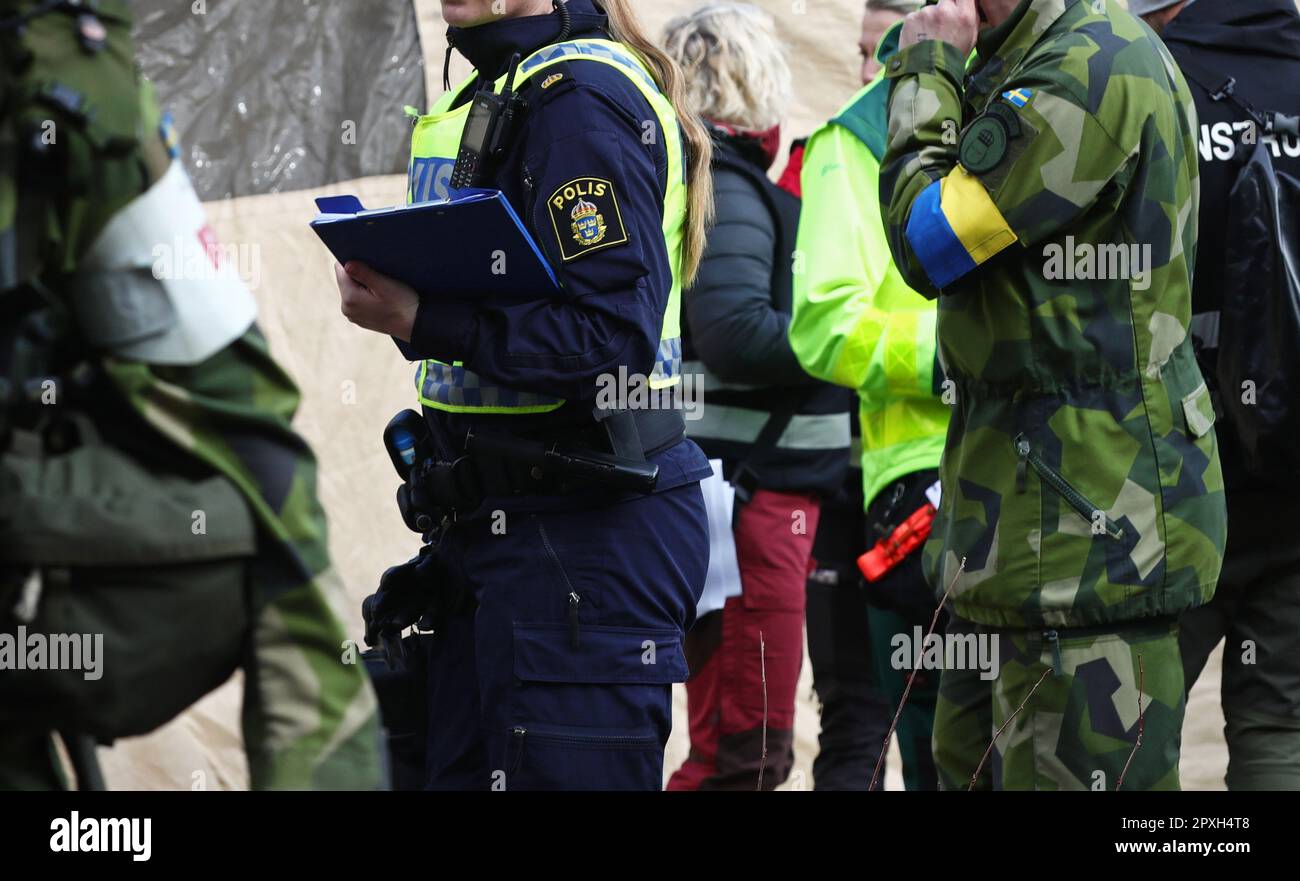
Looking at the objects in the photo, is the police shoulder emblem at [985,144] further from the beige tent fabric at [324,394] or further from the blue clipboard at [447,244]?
the beige tent fabric at [324,394]

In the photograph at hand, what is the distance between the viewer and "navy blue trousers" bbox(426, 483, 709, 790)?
1.88 m

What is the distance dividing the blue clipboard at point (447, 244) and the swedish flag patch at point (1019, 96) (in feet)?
2.18

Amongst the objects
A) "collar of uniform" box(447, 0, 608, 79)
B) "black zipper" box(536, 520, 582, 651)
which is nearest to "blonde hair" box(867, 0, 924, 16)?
"collar of uniform" box(447, 0, 608, 79)

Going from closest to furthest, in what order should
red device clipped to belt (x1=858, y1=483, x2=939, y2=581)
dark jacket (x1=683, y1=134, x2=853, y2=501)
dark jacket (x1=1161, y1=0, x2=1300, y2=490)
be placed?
dark jacket (x1=1161, y1=0, x2=1300, y2=490) → red device clipped to belt (x1=858, y1=483, x2=939, y2=581) → dark jacket (x1=683, y1=134, x2=853, y2=501)

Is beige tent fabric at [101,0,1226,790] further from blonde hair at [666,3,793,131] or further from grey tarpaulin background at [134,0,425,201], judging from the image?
blonde hair at [666,3,793,131]

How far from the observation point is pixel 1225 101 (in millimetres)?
2502

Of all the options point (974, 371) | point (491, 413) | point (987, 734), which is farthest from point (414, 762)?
point (974, 371)

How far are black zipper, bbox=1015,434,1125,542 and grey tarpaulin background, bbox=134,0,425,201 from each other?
6.81 feet

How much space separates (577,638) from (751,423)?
1448 millimetres

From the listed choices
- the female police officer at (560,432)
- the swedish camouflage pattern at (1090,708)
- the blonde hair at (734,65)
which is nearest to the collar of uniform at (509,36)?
the female police officer at (560,432)

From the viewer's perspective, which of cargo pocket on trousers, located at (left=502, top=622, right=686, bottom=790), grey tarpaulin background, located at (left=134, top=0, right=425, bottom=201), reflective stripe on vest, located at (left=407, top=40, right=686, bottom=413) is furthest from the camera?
grey tarpaulin background, located at (left=134, top=0, right=425, bottom=201)

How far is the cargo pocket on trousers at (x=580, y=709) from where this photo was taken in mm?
1871

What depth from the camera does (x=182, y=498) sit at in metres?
1.14
